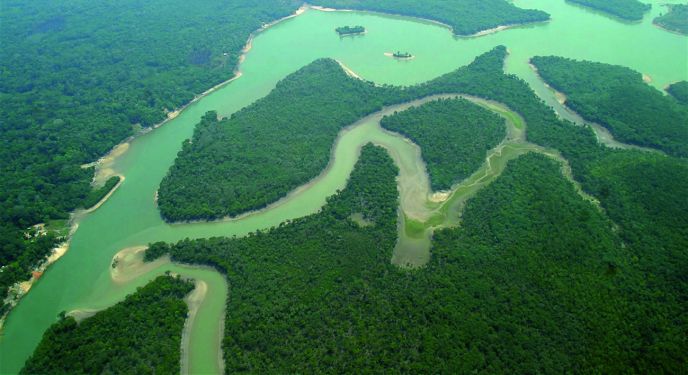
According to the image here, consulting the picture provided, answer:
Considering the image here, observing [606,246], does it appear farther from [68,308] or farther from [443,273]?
[68,308]

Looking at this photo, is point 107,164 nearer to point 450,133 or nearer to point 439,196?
point 439,196

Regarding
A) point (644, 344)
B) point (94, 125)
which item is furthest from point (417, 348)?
point (94, 125)

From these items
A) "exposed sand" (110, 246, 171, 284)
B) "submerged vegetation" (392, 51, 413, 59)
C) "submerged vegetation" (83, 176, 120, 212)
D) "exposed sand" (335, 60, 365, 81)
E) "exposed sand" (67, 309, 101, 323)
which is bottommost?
"exposed sand" (67, 309, 101, 323)

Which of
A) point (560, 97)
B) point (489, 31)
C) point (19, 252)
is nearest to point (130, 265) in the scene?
point (19, 252)

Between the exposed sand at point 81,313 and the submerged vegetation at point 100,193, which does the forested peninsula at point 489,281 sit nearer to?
the exposed sand at point 81,313

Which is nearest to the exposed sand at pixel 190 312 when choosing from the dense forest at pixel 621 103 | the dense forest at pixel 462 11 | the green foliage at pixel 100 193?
the green foliage at pixel 100 193

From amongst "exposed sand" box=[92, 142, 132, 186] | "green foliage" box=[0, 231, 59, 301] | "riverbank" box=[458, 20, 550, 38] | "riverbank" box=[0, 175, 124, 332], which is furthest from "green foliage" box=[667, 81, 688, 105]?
"green foliage" box=[0, 231, 59, 301]

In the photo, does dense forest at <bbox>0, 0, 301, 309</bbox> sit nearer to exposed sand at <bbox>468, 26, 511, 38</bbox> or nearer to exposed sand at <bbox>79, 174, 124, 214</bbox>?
exposed sand at <bbox>79, 174, 124, 214</bbox>
